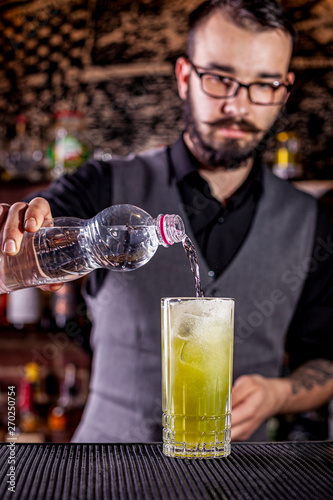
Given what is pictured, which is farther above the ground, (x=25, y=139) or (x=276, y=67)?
(x=276, y=67)

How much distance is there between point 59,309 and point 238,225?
45.6 inches

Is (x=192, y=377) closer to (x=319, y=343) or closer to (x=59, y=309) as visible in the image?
(x=319, y=343)

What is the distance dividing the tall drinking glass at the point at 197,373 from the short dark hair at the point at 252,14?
1.14m

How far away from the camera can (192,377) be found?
36.8 inches

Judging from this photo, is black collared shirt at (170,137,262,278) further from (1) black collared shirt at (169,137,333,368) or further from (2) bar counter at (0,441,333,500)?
(2) bar counter at (0,441,333,500)

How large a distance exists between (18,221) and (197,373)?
1.37 ft

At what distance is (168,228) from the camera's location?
0.97 meters

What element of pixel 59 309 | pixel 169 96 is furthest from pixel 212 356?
pixel 169 96

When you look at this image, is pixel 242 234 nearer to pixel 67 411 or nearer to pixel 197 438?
pixel 197 438

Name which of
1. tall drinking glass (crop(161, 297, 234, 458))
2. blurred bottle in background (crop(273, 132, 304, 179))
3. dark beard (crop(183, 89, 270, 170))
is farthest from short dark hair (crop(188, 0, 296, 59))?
tall drinking glass (crop(161, 297, 234, 458))

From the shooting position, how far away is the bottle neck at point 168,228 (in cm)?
97

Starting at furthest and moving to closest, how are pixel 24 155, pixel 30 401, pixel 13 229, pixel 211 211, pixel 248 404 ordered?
pixel 24 155, pixel 30 401, pixel 211 211, pixel 248 404, pixel 13 229

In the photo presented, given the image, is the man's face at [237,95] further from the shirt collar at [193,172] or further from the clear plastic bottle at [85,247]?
the clear plastic bottle at [85,247]

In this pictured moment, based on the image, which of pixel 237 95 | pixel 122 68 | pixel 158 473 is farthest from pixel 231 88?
pixel 122 68
